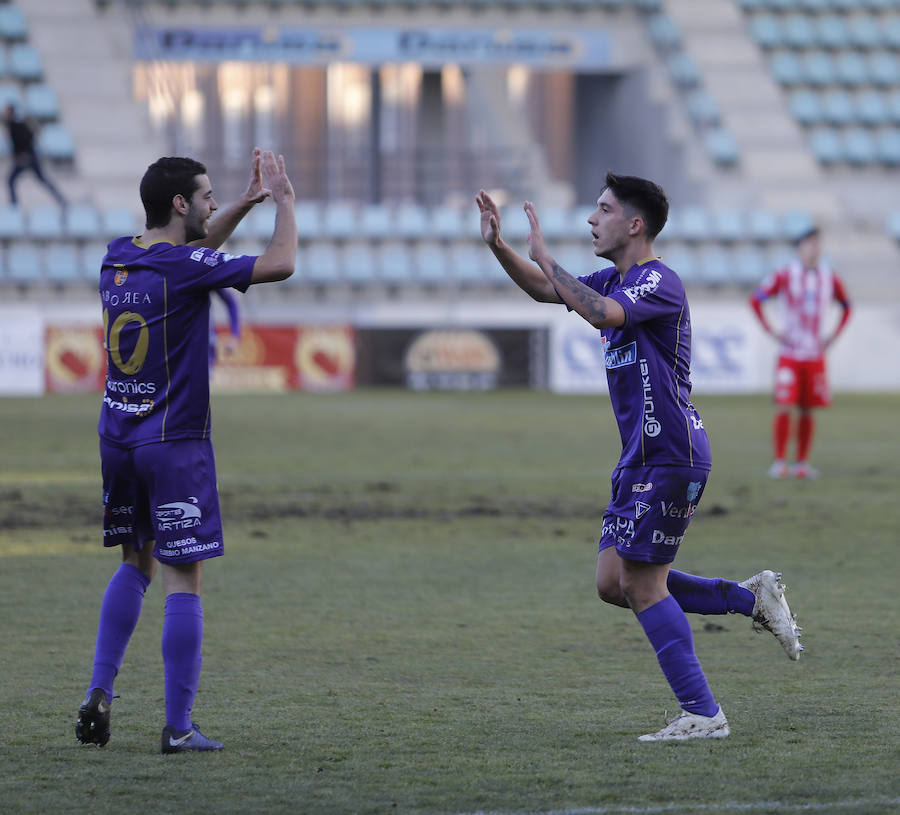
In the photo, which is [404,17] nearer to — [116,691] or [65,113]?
[65,113]

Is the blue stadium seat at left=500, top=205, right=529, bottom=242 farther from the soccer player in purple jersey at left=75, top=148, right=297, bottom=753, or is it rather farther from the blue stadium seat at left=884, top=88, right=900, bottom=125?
the soccer player in purple jersey at left=75, top=148, right=297, bottom=753

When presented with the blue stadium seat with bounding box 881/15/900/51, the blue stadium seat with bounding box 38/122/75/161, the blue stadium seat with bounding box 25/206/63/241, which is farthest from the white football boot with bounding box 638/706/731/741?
the blue stadium seat with bounding box 881/15/900/51

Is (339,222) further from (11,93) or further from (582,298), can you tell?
(582,298)

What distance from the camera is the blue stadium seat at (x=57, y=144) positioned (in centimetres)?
2842

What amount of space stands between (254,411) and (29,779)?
53.3 ft

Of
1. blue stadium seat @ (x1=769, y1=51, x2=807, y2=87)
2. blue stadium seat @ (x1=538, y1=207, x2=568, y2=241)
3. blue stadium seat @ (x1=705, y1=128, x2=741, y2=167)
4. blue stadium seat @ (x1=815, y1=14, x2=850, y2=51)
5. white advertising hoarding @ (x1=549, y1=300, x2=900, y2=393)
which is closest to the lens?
white advertising hoarding @ (x1=549, y1=300, x2=900, y2=393)

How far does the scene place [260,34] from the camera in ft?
102

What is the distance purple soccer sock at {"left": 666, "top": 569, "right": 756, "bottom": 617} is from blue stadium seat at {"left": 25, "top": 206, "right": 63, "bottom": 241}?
24.5 m

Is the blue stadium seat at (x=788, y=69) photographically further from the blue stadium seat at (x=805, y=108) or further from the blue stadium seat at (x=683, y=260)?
the blue stadium seat at (x=683, y=260)

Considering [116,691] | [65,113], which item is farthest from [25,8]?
[116,691]

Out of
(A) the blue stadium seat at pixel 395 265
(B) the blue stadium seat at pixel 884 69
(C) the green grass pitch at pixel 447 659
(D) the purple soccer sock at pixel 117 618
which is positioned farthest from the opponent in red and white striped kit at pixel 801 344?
(B) the blue stadium seat at pixel 884 69

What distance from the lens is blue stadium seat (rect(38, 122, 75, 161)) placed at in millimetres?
28422

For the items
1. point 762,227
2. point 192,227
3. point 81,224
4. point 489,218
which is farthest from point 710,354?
point 192,227

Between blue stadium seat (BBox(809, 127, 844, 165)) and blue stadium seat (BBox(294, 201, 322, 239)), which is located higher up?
blue stadium seat (BBox(809, 127, 844, 165))
